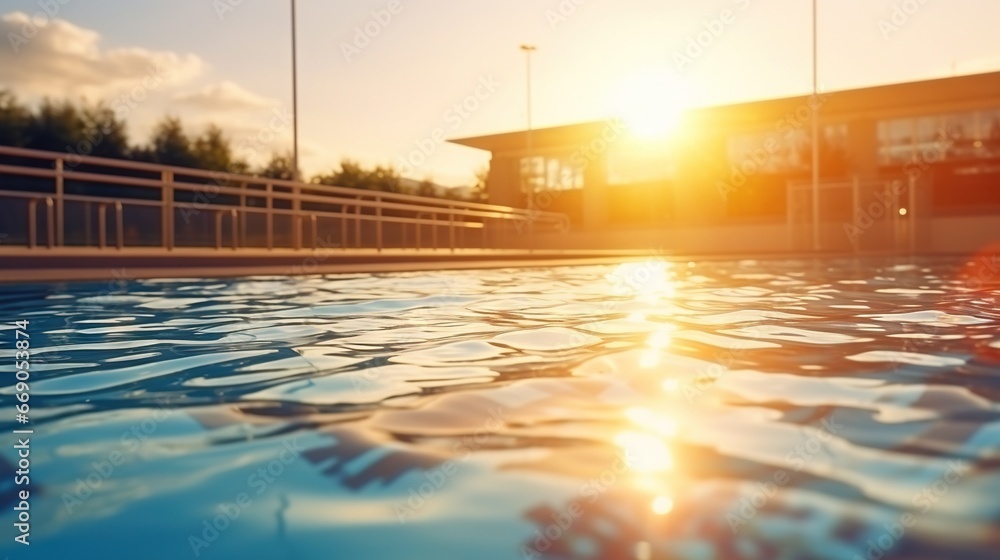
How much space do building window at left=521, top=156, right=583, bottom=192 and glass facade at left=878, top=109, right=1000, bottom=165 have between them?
1145 cm

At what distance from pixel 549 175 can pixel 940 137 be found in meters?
14.5

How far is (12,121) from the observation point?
23734mm

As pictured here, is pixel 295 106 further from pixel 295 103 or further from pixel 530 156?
pixel 530 156

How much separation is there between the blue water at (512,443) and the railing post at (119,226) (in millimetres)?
5544

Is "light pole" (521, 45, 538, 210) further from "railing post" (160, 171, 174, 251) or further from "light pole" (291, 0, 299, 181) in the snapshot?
"railing post" (160, 171, 174, 251)

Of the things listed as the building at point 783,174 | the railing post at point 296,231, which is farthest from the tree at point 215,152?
the railing post at point 296,231

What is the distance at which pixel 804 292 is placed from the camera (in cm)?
699

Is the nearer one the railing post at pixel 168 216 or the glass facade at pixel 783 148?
the railing post at pixel 168 216

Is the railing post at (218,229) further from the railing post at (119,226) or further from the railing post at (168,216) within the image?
the railing post at (119,226)

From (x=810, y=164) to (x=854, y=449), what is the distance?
26461mm

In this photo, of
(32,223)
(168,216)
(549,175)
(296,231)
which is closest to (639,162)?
(549,175)

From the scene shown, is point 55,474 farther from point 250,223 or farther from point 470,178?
point 470,178

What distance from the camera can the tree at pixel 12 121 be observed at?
23312 mm

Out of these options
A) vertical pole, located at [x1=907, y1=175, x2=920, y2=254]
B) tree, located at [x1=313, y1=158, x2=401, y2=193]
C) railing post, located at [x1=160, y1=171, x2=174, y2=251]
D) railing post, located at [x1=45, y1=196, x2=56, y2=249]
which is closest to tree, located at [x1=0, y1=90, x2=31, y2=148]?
tree, located at [x1=313, y1=158, x2=401, y2=193]
